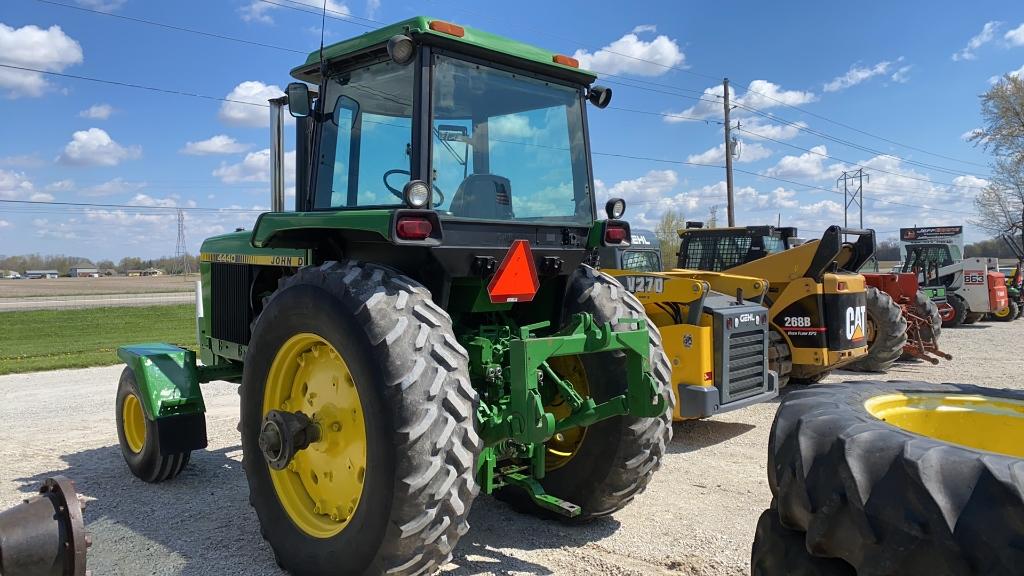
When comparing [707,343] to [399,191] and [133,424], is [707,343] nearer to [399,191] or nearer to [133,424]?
[399,191]

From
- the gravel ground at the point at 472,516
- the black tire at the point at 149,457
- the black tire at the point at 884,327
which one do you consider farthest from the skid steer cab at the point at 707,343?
the black tire at the point at 884,327

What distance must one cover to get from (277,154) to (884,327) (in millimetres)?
9137

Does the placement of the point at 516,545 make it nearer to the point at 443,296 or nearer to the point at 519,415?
the point at 519,415

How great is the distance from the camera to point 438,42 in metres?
3.68

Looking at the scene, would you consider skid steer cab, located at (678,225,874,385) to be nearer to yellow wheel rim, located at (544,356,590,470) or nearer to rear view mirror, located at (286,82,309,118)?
yellow wheel rim, located at (544,356,590,470)

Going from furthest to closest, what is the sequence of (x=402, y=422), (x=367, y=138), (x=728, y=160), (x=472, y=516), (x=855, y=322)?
(x=728, y=160) < (x=855, y=322) < (x=472, y=516) < (x=367, y=138) < (x=402, y=422)

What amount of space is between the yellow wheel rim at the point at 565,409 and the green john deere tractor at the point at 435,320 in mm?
14

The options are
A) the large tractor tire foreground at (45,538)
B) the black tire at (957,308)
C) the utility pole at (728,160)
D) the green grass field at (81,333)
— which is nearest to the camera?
the large tractor tire foreground at (45,538)

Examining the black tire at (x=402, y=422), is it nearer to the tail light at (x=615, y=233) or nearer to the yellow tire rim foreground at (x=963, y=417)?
the tail light at (x=615, y=233)

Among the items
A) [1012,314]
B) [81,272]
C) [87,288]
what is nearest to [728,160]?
[1012,314]

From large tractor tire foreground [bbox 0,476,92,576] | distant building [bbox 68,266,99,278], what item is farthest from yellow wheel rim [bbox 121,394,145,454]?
distant building [bbox 68,266,99,278]

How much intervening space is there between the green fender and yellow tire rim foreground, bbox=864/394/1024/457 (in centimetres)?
429

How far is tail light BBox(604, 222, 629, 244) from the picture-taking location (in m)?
4.33

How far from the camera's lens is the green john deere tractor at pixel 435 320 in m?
3.20
